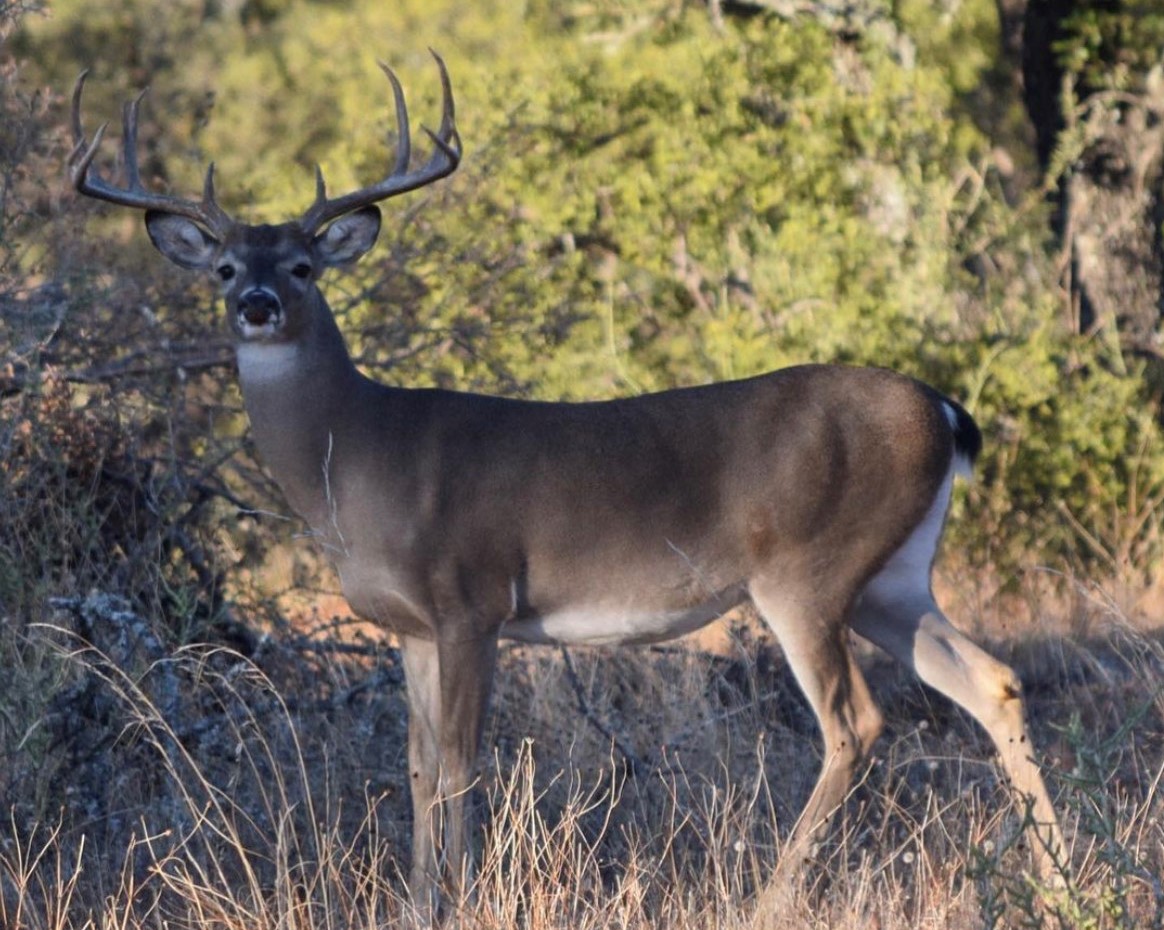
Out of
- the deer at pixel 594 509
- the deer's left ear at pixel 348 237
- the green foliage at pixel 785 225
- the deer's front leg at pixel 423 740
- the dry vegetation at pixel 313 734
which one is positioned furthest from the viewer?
the green foliage at pixel 785 225

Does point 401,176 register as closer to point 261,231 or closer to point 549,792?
point 261,231

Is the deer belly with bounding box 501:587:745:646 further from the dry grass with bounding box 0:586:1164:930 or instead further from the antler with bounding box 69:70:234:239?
the antler with bounding box 69:70:234:239

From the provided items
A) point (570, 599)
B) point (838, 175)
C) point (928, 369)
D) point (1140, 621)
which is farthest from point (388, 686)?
point (838, 175)

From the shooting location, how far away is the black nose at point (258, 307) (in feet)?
20.0

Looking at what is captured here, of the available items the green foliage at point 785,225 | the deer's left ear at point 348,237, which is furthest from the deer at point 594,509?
the green foliage at point 785,225

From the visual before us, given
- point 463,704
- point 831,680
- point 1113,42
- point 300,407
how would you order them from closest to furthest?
1. point 463,704
2. point 831,680
3. point 300,407
4. point 1113,42

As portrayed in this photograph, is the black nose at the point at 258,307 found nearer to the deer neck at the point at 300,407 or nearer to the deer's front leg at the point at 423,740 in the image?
the deer neck at the point at 300,407

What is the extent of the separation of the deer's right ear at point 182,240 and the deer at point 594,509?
110mm

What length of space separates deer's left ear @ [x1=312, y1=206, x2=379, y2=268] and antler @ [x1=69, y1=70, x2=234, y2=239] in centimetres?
33

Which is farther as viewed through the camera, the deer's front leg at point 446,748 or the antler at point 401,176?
the antler at point 401,176

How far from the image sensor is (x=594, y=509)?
20.1 ft

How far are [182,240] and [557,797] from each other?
222cm

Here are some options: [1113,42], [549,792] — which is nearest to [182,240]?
[549,792]

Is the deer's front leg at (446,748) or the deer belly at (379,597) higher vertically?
the deer belly at (379,597)
